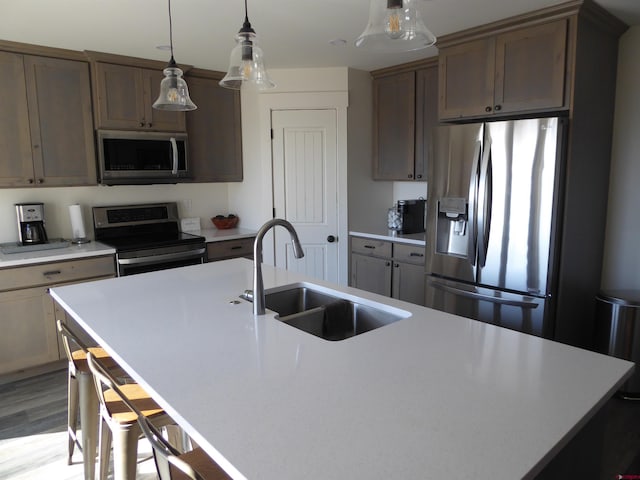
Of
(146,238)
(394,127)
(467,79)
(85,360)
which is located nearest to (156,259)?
(146,238)

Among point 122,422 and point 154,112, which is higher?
point 154,112

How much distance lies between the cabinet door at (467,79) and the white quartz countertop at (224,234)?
6.58ft

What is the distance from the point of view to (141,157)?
3.72 metres

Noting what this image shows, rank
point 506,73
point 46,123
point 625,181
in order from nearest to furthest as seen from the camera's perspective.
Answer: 1. point 506,73
2. point 625,181
3. point 46,123

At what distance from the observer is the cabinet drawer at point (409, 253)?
3.55 meters

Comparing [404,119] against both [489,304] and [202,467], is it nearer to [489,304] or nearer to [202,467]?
[489,304]

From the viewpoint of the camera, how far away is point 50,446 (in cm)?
244

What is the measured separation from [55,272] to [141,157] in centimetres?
114

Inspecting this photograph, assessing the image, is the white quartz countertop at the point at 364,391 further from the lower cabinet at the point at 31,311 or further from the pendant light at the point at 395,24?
the lower cabinet at the point at 31,311

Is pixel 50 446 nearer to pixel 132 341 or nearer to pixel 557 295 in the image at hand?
pixel 132 341

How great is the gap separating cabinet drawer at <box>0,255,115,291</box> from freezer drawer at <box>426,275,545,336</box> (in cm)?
245

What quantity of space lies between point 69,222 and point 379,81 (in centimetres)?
299

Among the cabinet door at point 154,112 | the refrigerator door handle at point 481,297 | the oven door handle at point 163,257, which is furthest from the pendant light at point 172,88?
the refrigerator door handle at point 481,297

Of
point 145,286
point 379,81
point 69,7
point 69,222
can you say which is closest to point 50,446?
point 145,286
